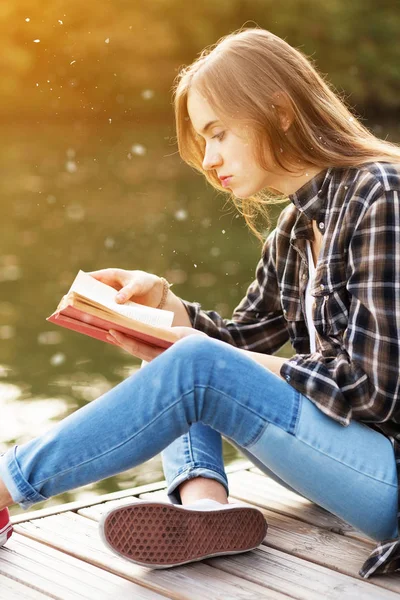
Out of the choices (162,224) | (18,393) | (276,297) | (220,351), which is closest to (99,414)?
(220,351)

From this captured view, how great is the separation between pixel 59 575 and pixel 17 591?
10 cm

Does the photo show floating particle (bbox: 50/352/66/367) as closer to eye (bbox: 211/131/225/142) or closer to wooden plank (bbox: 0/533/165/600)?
wooden plank (bbox: 0/533/165/600)

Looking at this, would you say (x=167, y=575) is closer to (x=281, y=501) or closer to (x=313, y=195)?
(x=281, y=501)

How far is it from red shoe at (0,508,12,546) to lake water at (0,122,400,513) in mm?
1005

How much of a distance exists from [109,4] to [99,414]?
24.4 m

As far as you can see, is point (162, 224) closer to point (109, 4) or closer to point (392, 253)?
point (392, 253)

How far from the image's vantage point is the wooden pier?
67.4 inches

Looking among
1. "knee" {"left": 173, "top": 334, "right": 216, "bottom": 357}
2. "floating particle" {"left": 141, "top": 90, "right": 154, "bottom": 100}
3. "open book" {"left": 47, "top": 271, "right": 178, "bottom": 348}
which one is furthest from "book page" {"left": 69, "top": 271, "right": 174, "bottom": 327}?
"floating particle" {"left": 141, "top": 90, "right": 154, "bottom": 100}

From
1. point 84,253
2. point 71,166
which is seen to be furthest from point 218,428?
point 71,166

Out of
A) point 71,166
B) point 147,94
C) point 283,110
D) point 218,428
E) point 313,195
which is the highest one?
point 283,110

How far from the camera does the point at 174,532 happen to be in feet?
5.81

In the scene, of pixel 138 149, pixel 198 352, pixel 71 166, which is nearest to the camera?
pixel 198 352

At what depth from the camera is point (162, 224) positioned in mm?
9133

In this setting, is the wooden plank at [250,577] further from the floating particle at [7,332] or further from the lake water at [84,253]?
the floating particle at [7,332]
